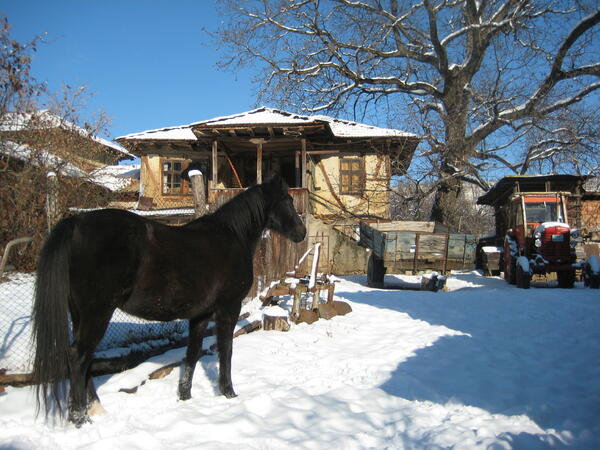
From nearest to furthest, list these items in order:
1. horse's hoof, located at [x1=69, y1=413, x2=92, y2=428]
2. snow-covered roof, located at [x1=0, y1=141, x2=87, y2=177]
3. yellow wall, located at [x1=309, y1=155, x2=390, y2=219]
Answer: horse's hoof, located at [x1=69, y1=413, x2=92, y2=428] → snow-covered roof, located at [x1=0, y1=141, x2=87, y2=177] → yellow wall, located at [x1=309, y1=155, x2=390, y2=219]

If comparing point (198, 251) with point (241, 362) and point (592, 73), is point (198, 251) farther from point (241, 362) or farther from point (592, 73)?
point (592, 73)

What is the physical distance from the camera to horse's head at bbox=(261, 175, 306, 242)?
159 inches

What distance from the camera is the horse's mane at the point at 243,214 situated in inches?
146

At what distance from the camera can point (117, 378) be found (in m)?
3.53

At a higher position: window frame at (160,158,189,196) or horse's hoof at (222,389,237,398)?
window frame at (160,158,189,196)

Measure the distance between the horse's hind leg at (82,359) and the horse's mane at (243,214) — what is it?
4.29 feet

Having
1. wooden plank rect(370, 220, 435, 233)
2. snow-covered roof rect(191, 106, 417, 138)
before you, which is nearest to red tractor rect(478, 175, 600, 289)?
wooden plank rect(370, 220, 435, 233)

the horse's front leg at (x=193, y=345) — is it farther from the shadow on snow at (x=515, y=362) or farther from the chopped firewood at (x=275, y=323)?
the chopped firewood at (x=275, y=323)

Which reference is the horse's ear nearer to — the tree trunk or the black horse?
the black horse

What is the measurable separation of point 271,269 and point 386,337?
2.85 m

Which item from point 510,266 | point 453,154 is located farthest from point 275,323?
point 453,154

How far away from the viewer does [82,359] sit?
2664 mm

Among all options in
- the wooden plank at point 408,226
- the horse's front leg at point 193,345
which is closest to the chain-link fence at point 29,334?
the horse's front leg at point 193,345

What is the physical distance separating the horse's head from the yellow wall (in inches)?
508
